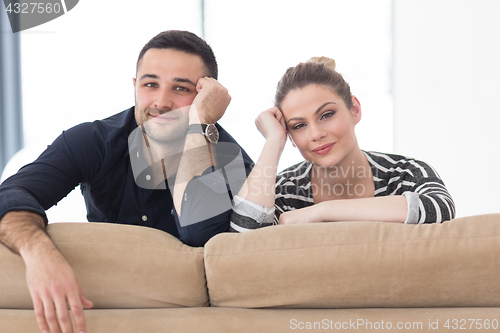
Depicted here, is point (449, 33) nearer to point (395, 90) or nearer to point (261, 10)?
point (395, 90)

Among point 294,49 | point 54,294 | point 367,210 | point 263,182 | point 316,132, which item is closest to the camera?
point 54,294

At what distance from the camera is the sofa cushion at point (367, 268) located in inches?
32.8

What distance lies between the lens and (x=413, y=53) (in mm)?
3773

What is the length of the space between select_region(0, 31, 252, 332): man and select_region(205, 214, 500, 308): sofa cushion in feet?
1.01

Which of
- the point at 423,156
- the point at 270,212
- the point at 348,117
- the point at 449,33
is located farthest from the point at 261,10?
the point at 270,212

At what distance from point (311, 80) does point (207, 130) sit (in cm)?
40

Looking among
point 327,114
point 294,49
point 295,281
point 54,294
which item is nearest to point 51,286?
point 54,294

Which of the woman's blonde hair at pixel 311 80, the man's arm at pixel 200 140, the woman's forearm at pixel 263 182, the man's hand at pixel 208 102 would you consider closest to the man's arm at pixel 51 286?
the man's arm at pixel 200 140

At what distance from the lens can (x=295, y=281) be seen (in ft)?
2.80

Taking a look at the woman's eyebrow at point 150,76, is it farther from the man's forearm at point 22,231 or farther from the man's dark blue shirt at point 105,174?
the man's forearm at point 22,231

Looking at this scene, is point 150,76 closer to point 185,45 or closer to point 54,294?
point 185,45

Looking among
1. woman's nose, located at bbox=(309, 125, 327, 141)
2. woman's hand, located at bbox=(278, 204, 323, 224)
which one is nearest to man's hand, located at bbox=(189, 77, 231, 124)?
woman's nose, located at bbox=(309, 125, 327, 141)

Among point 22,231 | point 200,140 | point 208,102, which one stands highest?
point 208,102

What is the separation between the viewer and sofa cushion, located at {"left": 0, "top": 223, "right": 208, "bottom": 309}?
87cm
